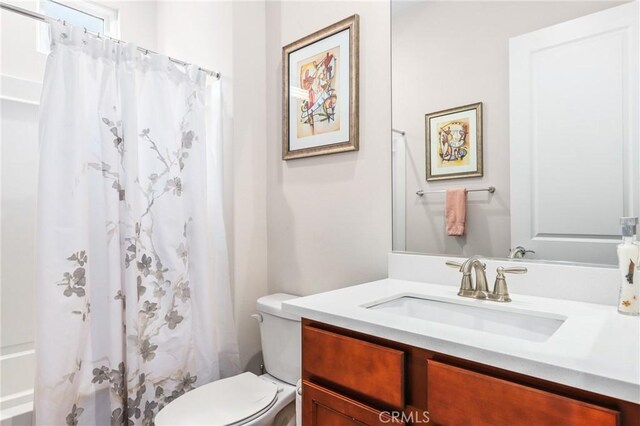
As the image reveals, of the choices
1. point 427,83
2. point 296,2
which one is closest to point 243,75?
point 296,2

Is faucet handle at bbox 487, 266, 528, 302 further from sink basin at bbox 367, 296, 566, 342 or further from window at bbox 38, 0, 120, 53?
window at bbox 38, 0, 120, 53

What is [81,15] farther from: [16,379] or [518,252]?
[518,252]

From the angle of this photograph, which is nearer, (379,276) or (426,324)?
(426,324)

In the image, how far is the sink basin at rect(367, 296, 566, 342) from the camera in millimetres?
946

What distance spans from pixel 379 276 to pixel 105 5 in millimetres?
2182

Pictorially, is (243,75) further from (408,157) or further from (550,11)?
(550,11)

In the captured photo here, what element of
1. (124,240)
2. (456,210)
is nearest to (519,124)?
(456,210)

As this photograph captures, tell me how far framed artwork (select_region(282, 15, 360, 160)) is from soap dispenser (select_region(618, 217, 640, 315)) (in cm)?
98

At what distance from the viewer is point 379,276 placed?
1.52 metres

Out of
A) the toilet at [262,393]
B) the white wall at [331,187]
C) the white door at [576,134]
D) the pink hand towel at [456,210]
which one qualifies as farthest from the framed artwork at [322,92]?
the toilet at [262,393]

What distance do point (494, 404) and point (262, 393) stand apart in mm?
987

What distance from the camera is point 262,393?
56.2 inches

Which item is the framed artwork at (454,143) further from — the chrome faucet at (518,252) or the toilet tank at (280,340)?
the toilet tank at (280,340)

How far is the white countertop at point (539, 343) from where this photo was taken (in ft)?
1.95
